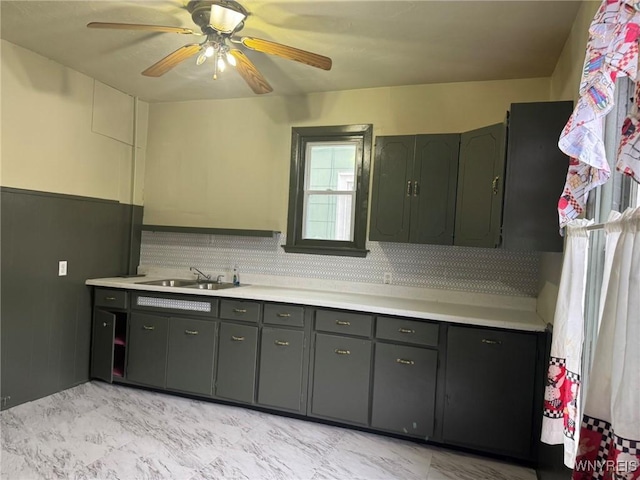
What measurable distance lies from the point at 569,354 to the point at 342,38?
2.19m

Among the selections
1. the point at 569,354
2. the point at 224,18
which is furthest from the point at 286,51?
the point at 569,354

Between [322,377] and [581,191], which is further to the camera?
[322,377]

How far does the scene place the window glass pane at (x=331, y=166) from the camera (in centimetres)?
370

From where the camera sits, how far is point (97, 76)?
3.57 m

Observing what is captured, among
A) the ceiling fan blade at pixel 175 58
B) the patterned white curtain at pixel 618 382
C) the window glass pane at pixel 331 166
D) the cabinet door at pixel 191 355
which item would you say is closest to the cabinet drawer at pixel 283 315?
the cabinet door at pixel 191 355

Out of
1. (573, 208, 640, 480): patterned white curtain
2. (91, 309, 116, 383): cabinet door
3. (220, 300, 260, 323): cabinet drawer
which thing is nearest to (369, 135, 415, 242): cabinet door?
(220, 300, 260, 323): cabinet drawer

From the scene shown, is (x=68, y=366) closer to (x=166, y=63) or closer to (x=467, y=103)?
(x=166, y=63)

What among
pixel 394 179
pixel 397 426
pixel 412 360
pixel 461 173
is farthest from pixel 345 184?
pixel 397 426

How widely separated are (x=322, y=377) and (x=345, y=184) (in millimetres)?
1634

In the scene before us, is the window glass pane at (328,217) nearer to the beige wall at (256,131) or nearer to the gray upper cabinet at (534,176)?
the beige wall at (256,131)

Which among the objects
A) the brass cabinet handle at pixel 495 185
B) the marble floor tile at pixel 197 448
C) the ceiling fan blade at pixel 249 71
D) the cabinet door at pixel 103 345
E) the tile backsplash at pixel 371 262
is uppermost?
the ceiling fan blade at pixel 249 71

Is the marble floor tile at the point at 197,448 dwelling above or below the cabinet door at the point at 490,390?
below

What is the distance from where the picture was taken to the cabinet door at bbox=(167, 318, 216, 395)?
333 centimetres

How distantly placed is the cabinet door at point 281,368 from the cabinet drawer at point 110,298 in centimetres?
132
